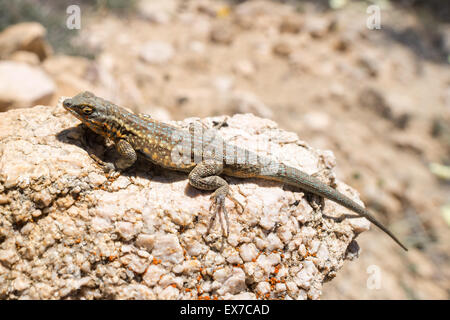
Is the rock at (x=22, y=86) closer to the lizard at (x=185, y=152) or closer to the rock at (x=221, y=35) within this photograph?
the lizard at (x=185, y=152)

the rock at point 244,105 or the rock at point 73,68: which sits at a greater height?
the rock at point 73,68

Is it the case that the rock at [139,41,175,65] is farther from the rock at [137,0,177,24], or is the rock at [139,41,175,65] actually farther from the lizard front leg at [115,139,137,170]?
the lizard front leg at [115,139,137,170]

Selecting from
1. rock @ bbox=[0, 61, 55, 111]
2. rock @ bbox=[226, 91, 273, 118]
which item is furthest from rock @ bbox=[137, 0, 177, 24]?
rock @ bbox=[0, 61, 55, 111]

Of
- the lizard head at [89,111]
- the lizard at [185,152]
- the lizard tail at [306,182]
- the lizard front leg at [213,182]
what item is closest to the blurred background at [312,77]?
the lizard at [185,152]

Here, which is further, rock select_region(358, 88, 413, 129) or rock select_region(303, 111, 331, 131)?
rock select_region(358, 88, 413, 129)

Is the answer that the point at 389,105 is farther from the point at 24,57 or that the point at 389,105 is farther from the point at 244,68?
the point at 24,57

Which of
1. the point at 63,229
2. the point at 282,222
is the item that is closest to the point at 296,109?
the point at 282,222

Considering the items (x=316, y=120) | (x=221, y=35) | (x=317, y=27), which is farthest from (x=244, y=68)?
(x=317, y=27)
